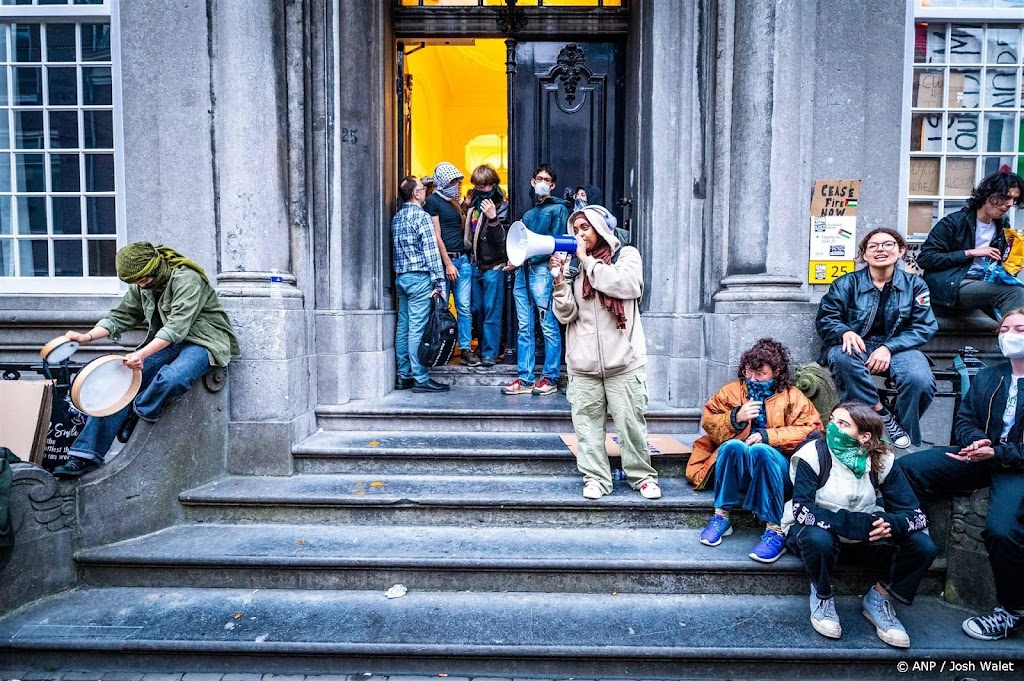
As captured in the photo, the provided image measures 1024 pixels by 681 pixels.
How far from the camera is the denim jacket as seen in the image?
4.43 metres

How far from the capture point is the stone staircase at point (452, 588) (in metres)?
3.23

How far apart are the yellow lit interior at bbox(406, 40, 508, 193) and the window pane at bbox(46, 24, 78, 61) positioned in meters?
4.21

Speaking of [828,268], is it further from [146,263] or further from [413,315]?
[146,263]

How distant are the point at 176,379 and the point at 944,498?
535 cm

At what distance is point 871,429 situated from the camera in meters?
3.28

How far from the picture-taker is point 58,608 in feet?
11.9

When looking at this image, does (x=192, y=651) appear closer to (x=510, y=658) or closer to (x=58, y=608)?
(x=58, y=608)

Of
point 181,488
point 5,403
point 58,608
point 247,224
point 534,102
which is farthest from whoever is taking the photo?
point 534,102

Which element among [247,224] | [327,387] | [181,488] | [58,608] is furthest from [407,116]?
[58,608]

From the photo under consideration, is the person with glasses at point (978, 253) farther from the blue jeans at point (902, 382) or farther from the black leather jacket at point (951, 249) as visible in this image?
the blue jeans at point (902, 382)

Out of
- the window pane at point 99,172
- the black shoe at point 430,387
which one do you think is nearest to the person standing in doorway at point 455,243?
the black shoe at point 430,387

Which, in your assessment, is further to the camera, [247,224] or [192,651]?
[247,224]

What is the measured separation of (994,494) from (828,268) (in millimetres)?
2526

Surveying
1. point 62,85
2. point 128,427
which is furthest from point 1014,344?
point 62,85
